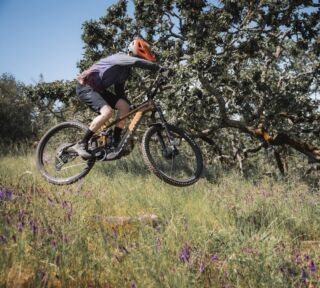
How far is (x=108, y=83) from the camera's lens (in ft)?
17.9

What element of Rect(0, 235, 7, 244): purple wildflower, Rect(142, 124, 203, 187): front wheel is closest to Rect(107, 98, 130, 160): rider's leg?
Rect(142, 124, 203, 187): front wheel

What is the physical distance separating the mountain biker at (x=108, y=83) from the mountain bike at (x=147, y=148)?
0.50ft

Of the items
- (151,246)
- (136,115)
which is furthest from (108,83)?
(151,246)

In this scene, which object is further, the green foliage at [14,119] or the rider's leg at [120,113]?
the green foliage at [14,119]

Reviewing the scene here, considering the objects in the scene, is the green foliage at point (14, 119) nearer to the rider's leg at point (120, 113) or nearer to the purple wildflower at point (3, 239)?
the rider's leg at point (120, 113)

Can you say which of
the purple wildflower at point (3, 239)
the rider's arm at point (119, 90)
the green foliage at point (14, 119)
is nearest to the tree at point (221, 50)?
the rider's arm at point (119, 90)

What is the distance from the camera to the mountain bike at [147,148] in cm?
515

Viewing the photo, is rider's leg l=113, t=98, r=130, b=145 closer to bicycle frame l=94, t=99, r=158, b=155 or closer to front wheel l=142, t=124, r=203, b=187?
bicycle frame l=94, t=99, r=158, b=155

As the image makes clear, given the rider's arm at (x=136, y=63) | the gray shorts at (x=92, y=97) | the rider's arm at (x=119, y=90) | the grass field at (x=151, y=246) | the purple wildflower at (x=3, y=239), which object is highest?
the rider's arm at (x=136, y=63)

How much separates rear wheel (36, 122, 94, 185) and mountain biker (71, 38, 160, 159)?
17.8 inches

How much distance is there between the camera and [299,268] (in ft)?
10.3

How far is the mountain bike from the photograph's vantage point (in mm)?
5152

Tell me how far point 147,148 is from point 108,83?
4.12 feet

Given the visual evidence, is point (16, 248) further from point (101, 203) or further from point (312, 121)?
point (312, 121)
